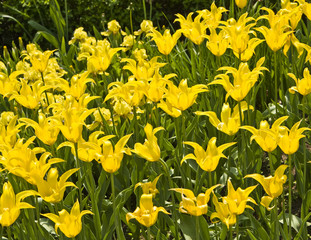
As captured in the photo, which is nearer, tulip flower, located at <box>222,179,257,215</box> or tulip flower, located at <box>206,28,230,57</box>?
tulip flower, located at <box>222,179,257,215</box>

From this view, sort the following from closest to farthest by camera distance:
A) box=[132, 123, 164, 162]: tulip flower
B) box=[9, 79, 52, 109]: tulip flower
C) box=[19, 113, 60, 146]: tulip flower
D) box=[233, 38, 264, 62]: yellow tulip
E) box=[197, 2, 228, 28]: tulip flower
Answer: box=[132, 123, 164, 162]: tulip flower < box=[19, 113, 60, 146]: tulip flower < box=[9, 79, 52, 109]: tulip flower < box=[233, 38, 264, 62]: yellow tulip < box=[197, 2, 228, 28]: tulip flower

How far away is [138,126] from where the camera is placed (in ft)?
10.4

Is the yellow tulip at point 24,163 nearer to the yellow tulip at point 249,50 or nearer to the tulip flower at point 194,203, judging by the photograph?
the tulip flower at point 194,203

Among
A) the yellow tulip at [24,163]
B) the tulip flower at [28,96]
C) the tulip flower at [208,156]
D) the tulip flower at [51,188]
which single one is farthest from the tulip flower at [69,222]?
the tulip flower at [28,96]

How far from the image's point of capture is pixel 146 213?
191cm

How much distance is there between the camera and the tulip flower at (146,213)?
1.88 meters

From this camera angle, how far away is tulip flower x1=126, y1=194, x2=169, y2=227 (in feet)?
6.18

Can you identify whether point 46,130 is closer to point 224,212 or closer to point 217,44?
point 224,212

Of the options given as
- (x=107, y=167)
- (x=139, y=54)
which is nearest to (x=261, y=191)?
(x=107, y=167)

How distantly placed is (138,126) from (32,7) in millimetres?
2833

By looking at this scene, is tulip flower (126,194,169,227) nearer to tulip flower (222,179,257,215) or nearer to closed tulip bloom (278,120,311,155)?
tulip flower (222,179,257,215)

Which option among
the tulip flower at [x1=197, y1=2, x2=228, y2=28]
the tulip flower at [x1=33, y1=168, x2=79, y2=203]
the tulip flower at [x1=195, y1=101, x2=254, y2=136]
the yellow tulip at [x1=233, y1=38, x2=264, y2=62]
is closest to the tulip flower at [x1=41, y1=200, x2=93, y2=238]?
the tulip flower at [x1=33, y1=168, x2=79, y2=203]

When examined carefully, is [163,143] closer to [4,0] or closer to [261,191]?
[261,191]

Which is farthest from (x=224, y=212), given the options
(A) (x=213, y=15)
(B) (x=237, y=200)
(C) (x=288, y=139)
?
(A) (x=213, y=15)
